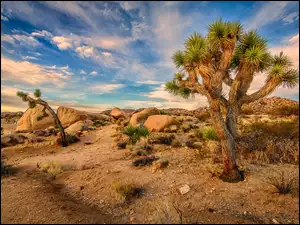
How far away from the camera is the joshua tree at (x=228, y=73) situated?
19.7ft

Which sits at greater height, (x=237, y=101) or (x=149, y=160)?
(x=237, y=101)

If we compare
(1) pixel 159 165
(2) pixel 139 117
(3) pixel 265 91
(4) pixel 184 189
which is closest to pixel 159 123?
(2) pixel 139 117

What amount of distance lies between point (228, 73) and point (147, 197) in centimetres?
527

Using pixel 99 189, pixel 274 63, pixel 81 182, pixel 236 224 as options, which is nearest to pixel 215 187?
pixel 236 224

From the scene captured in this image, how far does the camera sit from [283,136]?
9125 mm

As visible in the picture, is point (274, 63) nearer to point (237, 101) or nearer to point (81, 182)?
point (237, 101)

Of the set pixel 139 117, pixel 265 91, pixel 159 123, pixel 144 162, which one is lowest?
pixel 144 162

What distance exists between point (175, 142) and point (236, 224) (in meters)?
7.03

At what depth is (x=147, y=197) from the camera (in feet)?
16.4

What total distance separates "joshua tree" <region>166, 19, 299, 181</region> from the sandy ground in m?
0.95

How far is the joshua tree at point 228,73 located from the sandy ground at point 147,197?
0.95 meters

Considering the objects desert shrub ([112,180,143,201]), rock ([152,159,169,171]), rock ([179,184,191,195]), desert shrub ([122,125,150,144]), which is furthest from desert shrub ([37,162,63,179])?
desert shrub ([122,125,150,144])

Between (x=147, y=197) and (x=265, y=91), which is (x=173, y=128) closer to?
(x=265, y=91)

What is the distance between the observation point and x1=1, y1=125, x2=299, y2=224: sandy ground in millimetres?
3152
